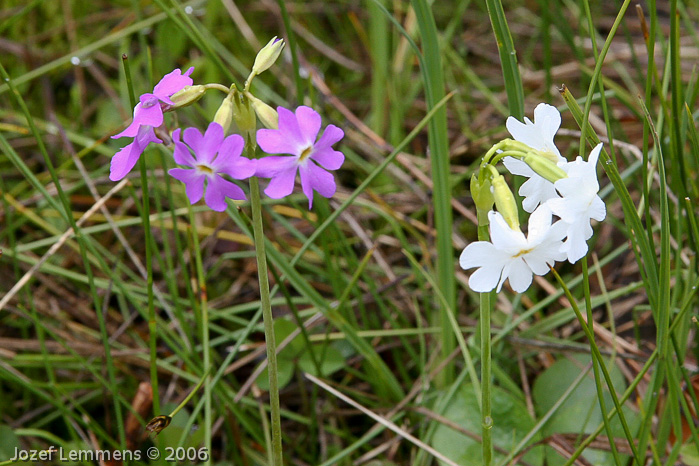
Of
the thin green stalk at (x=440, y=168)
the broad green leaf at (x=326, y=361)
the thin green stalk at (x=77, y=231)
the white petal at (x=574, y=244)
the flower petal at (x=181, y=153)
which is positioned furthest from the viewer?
the broad green leaf at (x=326, y=361)

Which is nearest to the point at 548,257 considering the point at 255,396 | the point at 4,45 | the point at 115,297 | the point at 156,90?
the point at 156,90

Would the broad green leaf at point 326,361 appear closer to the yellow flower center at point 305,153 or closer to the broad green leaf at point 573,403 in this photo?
the broad green leaf at point 573,403

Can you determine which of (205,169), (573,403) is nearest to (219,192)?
(205,169)

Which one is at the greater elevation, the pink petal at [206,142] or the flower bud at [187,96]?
the flower bud at [187,96]

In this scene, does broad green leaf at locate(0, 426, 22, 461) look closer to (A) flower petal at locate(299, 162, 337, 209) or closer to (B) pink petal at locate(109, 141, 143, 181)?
(B) pink petal at locate(109, 141, 143, 181)

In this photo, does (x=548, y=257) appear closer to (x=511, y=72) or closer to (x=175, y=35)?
(x=511, y=72)

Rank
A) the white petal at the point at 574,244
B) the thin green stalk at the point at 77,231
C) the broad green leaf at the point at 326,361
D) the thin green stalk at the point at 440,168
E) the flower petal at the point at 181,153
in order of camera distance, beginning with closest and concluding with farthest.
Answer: the white petal at the point at 574,244 < the flower petal at the point at 181,153 < the thin green stalk at the point at 77,231 < the thin green stalk at the point at 440,168 < the broad green leaf at the point at 326,361

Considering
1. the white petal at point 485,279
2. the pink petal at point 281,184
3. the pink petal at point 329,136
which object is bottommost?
the white petal at point 485,279

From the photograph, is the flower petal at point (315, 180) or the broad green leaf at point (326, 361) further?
the broad green leaf at point (326, 361)
